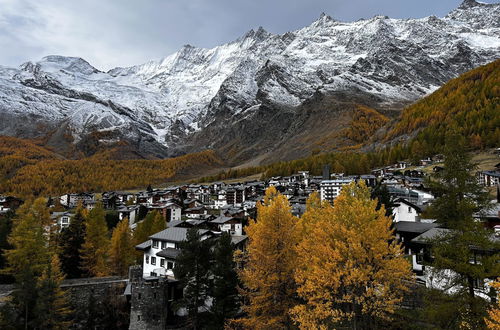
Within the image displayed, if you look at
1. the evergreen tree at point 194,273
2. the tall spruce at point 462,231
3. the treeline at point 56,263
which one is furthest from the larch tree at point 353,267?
the treeline at point 56,263

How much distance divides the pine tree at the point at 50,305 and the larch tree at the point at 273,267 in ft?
69.3

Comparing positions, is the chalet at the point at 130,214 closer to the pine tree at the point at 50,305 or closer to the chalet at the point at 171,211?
the chalet at the point at 171,211

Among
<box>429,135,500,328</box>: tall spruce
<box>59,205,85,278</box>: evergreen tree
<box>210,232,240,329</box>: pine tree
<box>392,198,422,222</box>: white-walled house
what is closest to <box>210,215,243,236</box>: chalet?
<box>59,205,85,278</box>: evergreen tree

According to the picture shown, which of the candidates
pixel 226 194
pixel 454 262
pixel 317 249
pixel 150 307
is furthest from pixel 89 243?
pixel 226 194

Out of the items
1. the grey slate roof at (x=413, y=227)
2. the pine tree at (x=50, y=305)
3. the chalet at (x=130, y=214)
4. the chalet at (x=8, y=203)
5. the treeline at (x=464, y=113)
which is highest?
the treeline at (x=464, y=113)

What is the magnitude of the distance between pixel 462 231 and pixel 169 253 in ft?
110

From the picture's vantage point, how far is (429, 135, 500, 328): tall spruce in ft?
58.3

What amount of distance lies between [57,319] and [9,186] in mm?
177049

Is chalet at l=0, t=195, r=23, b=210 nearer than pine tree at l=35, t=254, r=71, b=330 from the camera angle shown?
No

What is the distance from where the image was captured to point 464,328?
17953 millimetres

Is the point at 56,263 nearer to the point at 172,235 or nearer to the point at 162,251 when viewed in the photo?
the point at 162,251

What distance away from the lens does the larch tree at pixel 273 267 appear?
24.6 meters

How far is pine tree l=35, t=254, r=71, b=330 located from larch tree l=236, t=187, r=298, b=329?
69.3 ft

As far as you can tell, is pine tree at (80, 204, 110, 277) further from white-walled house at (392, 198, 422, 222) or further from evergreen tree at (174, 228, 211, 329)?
white-walled house at (392, 198, 422, 222)
